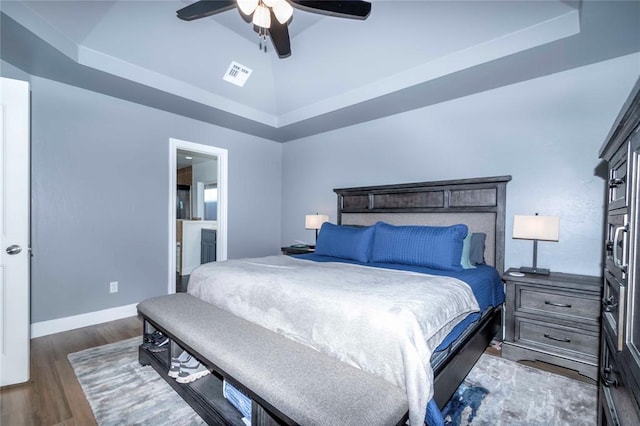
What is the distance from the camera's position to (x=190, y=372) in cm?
187

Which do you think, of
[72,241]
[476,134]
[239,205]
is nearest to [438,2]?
[476,134]

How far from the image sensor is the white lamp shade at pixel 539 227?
2496 mm

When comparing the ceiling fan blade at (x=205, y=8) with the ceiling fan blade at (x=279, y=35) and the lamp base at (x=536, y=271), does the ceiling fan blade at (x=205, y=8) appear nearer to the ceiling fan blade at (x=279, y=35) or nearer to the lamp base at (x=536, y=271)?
the ceiling fan blade at (x=279, y=35)

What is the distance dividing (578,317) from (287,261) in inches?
95.0

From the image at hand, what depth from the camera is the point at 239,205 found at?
4613 mm

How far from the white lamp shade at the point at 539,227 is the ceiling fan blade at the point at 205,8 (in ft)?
9.56

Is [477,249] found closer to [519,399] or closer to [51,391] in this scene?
[519,399]

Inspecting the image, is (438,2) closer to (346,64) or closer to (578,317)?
(346,64)

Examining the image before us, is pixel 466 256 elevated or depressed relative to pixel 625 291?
depressed

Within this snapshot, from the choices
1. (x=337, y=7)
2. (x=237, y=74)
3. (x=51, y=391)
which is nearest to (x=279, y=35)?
(x=337, y=7)

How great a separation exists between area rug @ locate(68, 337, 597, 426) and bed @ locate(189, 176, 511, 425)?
18 cm

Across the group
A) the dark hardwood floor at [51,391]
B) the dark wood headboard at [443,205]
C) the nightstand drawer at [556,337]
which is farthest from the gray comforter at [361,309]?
the dark wood headboard at [443,205]

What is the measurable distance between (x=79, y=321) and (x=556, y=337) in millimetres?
4496

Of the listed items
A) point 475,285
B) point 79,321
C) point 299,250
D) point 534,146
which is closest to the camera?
point 475,285
